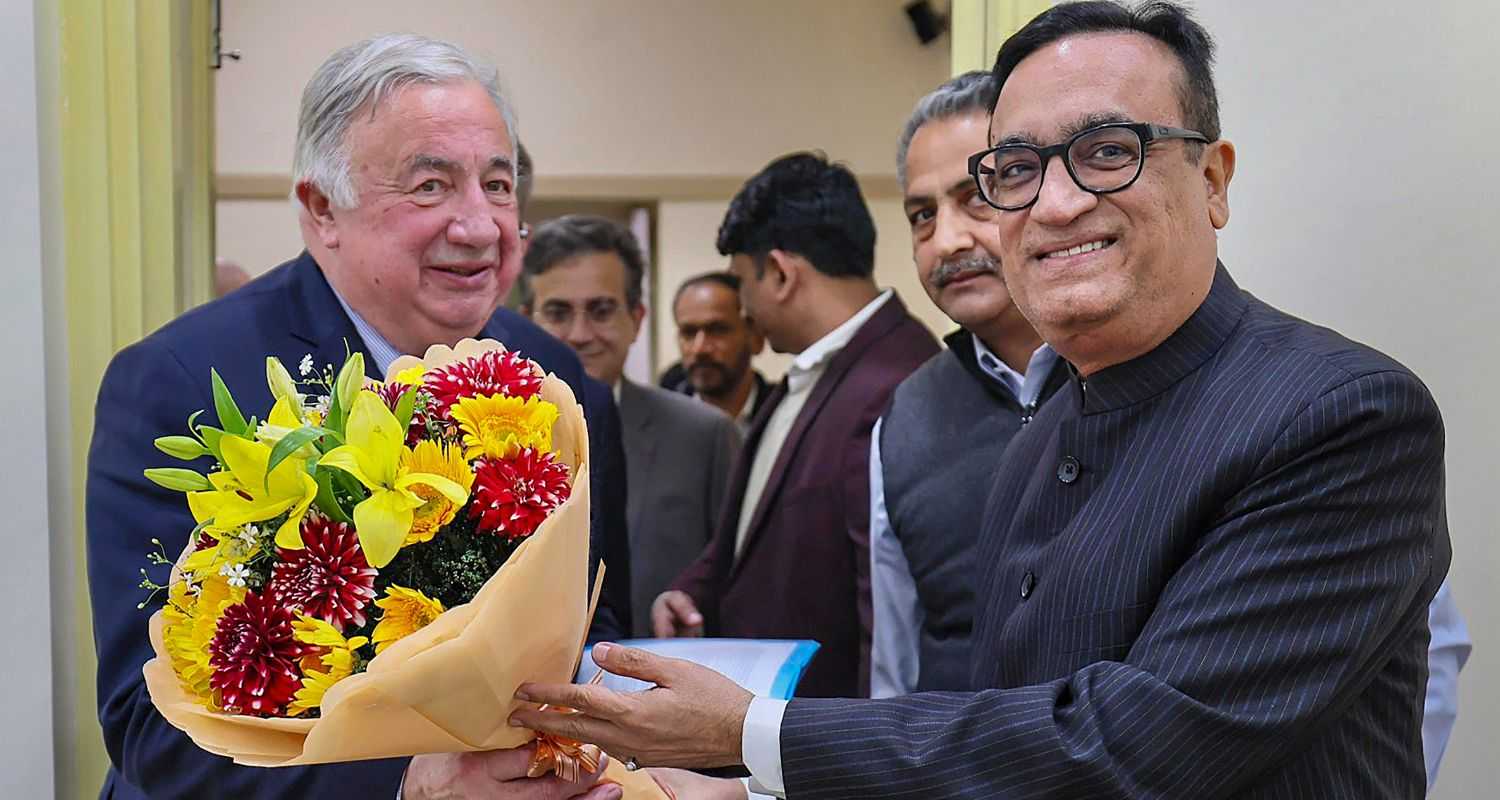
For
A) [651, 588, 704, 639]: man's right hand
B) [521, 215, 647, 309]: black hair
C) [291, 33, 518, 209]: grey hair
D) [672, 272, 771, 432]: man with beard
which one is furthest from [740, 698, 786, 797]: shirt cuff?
[672, 272, 771, 432]: man with beard

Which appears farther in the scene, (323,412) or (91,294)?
(91,294)

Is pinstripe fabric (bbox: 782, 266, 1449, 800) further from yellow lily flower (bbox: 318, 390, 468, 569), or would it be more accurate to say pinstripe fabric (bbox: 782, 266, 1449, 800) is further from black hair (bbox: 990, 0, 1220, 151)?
yellow lily flower (bbox: 318, 390, 468, 569)

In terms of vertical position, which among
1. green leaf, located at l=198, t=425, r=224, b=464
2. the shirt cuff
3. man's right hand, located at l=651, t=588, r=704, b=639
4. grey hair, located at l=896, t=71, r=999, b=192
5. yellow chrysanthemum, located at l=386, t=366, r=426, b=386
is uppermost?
grey hair, located at l=896, t=71, r=999, b=192

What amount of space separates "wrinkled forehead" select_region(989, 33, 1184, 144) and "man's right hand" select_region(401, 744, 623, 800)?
0.89 metres

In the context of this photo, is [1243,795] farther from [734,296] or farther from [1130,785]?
[734,296]

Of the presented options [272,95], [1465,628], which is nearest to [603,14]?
[272,95]

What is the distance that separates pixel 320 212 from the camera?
A: 7.18ft

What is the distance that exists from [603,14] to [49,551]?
210 inches

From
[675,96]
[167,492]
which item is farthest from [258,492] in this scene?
[675,96]

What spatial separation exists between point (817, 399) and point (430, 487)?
1829mm

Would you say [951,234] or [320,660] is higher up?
[951,234]

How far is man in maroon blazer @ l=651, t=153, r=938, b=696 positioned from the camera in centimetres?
303

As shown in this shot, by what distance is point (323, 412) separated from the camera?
1.48m

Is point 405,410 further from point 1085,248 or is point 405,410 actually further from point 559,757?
point 1085,248
